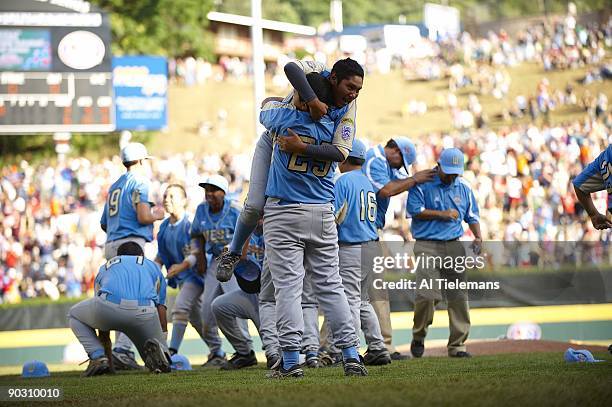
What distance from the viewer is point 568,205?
26188 mm

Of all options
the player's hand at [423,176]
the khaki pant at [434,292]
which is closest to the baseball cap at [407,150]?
the player's hand at [423,176]

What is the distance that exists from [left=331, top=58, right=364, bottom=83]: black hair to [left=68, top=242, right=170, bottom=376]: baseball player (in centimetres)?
342

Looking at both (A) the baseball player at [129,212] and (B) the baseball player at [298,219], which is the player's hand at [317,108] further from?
(A) the baseball player at [129,212]

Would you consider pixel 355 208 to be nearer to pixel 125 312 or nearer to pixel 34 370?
pixel 125 312

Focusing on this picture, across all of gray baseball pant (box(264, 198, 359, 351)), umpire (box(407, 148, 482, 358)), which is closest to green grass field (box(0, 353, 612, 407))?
gray baseball pant (box(264, 198, 359, 351))

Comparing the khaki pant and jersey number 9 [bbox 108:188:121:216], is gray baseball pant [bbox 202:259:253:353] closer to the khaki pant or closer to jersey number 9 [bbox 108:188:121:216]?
jersey number 9 [bbox 108:188:121:216]

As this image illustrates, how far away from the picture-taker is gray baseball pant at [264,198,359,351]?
7539 millimetres

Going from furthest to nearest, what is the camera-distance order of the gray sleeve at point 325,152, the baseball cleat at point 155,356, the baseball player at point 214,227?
the baseball player at point 214,227 → the baseball cleat at point 155,356 → the gray sleeve at point 325,152

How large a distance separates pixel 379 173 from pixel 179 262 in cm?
276

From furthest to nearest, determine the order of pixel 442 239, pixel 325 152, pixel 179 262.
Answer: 1. pixel 179 262
2. pixel 442 239
3. pixel 325 152

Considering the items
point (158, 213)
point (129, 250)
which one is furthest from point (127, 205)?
point (129, 250)

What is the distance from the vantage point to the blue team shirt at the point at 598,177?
29.3 ft

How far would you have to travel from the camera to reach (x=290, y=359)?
763cm

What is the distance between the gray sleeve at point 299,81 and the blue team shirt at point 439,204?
4.82 meters
